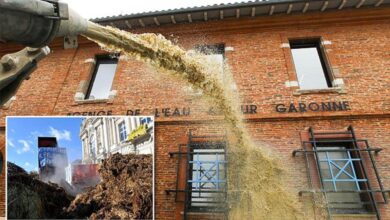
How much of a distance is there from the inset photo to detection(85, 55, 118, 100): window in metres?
1.50

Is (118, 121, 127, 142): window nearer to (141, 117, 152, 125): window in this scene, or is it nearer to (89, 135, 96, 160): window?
(141, 117, 152, 125): window

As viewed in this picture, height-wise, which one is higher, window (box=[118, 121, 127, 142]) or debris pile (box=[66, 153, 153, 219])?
window (box=[118, 121, 127, 142])

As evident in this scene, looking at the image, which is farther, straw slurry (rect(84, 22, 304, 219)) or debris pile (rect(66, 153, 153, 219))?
debris pile (rect(66, 153, 153, 219))

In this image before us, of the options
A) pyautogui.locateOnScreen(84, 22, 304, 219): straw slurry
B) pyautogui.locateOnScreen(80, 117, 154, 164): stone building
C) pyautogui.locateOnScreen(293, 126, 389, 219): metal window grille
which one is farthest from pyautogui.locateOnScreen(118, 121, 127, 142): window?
pyautogui.locateOnScreen(293, 126, 389, 219): metal window grille

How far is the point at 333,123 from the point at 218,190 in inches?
130

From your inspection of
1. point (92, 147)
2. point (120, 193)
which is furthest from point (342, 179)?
point (92, 147)

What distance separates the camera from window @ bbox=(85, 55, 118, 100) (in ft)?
34.1

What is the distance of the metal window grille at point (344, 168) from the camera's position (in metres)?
7.53

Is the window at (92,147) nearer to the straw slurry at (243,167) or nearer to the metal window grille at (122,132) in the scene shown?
the metal window grille at (122,132)

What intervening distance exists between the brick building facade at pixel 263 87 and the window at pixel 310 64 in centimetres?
22

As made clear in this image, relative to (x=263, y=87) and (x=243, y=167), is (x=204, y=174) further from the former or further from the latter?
(x=263, y=87)

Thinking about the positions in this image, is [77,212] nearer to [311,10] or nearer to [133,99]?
[133,99]

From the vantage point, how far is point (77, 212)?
8391mm

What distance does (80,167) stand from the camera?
8688 mm
